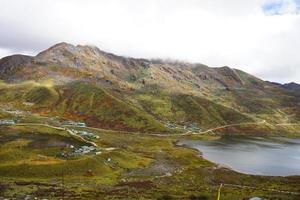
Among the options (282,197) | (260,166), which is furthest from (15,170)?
(260,166)

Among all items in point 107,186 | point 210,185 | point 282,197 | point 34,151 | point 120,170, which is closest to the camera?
point 282,197

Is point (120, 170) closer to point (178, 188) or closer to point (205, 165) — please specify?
point (178, 188)

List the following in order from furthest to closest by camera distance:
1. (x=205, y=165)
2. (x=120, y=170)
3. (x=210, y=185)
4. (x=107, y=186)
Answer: (x=205, y=165)
(x=120, y=170)
(x=210, y=185)
(x=107, y=186)

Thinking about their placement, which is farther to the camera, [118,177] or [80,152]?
[80,152]

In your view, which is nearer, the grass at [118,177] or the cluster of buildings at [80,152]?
the grass at [118,177]

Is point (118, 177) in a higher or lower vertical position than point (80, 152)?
lower

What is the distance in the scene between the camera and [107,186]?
12950 cm

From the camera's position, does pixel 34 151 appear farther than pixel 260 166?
No

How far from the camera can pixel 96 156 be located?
16600 centimetres

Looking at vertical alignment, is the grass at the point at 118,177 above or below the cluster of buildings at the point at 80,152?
below

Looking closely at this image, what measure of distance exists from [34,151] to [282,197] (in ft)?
331

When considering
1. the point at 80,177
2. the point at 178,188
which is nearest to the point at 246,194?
the point at 178,188

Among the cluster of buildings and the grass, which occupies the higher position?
the cluster of buildings

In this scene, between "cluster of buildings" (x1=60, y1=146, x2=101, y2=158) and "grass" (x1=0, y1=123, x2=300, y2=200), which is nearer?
"grass" (x1=0, y1=123, x2=300, y2=200)
